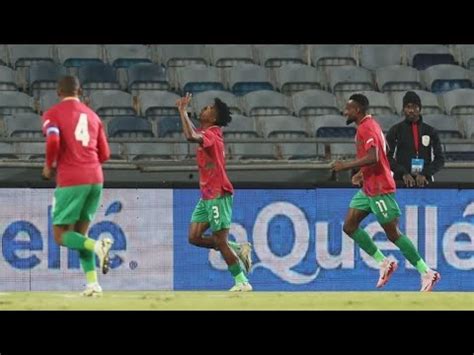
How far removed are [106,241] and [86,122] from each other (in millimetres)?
1113

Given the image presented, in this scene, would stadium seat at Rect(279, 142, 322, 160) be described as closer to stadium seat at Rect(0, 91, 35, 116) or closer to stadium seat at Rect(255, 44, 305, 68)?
stadium seat at Rect(255, 44, 305, 68)

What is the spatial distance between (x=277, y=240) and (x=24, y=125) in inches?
203

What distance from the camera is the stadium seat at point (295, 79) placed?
2572 centimetres

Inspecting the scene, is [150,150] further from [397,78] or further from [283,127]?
[397,78]

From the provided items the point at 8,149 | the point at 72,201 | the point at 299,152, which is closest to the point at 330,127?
the point at 299,152

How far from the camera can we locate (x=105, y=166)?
1958 centimetres

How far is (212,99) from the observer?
24438 millimetres

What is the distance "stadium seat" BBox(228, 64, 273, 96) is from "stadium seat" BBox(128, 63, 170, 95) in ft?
3.55

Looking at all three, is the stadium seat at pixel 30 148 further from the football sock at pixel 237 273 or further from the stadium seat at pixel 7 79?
the football sock at pixel 237 273

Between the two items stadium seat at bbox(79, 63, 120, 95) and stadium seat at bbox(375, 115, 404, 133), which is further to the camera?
stadium seat at bbox(79, 63, 120, 95)

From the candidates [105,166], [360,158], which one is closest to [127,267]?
[105,166]

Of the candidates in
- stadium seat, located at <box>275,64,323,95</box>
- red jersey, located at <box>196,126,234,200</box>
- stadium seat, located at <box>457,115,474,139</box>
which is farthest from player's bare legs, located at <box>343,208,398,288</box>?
stadium seat, located at <box>275,64,323,95</box>

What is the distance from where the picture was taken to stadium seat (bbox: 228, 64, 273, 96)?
83.3 feet

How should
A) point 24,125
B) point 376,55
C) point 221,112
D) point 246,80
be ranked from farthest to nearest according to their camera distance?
point 376,55 < point 246,80 < point 24,125 < point 221,112
